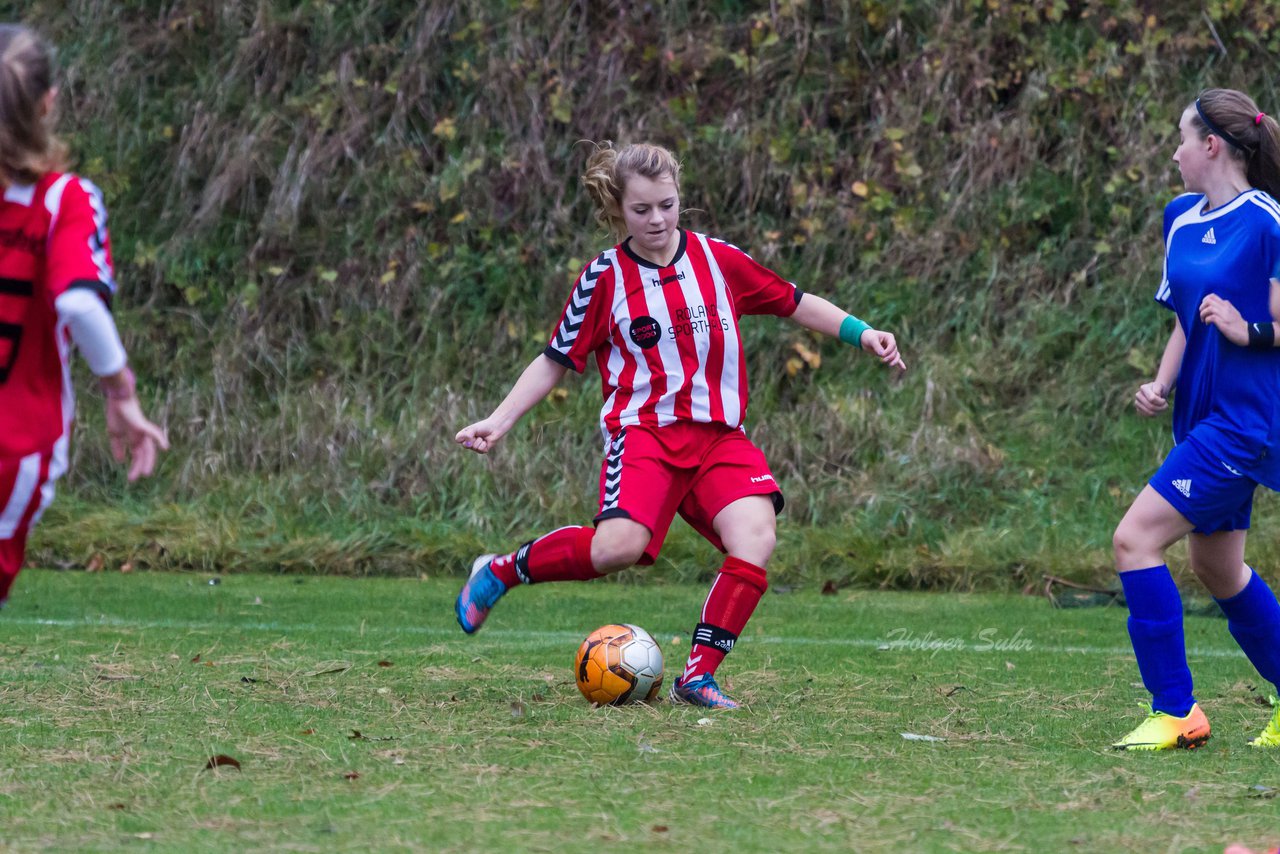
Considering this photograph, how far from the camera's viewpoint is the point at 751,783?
3771 mm

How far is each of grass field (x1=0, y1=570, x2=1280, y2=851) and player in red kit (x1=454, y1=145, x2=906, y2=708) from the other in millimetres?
395

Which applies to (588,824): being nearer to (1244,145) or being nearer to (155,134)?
(1244,145)

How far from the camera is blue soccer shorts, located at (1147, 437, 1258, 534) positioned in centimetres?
421

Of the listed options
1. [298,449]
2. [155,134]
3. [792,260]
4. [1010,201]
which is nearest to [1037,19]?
[1010,201]

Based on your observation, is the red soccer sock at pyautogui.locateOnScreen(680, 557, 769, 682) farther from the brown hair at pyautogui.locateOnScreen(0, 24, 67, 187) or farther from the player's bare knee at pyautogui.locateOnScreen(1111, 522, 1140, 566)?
the brown hair at pyautogui.locateOnScreen(0, 24, 67, 187)

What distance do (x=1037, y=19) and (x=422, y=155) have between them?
4645 mm

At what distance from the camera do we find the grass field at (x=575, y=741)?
3309mm

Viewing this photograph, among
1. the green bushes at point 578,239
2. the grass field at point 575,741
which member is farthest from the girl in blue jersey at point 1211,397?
the green bushes at point 578,239

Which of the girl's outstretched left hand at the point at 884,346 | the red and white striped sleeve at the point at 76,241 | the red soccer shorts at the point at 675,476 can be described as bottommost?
the red soccer shorts at the point at 675,476

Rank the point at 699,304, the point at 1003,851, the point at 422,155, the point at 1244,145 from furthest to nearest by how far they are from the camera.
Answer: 1. the point at 422,155
2. the point at 699,304
3. the point at 1244,145
4. the point at 1003,851

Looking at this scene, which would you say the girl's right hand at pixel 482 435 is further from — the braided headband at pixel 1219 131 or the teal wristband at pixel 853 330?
the braided headband at pixel 1219 131

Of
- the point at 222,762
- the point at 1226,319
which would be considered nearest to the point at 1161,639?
the point at 1226,319

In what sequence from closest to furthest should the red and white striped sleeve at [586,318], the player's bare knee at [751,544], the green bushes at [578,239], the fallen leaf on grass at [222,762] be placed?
1. the fallen leaf on grass at [222,762]
2. the player's bare knee at [751,544]
3. the red and white striped sleeve at [586,318]
4. the green bushes at [578,239]

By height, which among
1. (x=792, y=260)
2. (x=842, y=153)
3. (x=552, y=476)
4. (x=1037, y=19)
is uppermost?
(x=1037, y=19)
